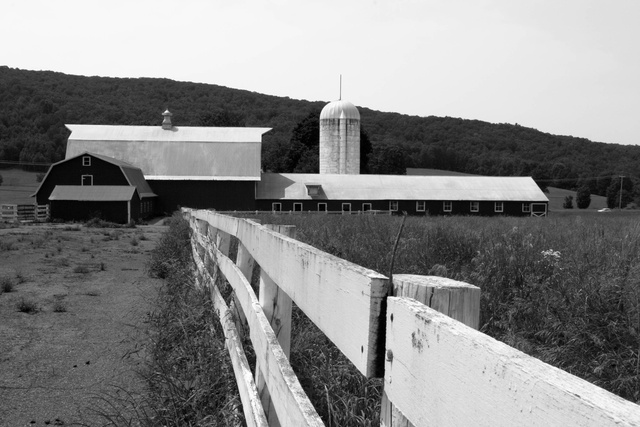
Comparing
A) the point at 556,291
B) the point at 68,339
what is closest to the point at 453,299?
the point at 556,291

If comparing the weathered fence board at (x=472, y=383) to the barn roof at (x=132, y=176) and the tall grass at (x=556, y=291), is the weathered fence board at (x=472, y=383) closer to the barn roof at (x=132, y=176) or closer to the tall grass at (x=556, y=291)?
the tall grass at (x=556, y=291)

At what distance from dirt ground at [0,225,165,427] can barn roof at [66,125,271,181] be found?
3355 cm

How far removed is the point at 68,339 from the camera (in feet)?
19.9

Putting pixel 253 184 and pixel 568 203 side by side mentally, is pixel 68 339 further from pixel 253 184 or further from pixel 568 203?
pixel 568 203

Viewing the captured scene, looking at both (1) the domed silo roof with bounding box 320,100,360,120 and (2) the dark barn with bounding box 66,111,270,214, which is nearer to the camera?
(2) the dark barn with bounding box 66,111,270,214

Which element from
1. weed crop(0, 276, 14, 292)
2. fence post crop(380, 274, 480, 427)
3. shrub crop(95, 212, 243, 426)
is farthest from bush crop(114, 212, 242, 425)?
weed crop(0, 276, 14, 292)

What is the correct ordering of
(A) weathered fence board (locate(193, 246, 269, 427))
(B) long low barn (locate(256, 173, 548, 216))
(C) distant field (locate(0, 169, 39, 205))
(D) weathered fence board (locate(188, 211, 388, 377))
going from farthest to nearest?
(C) distant field (locate(0, 169, 39, 205)), (B) long low barn (locate(256, 173, 548, 216)), (A) weathered fence board (locate(193, 246, 269, 427)), (D) weathered fence board (locate(188, 211, 388, 377))

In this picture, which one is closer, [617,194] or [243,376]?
[243,376]

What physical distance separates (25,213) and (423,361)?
131 ft

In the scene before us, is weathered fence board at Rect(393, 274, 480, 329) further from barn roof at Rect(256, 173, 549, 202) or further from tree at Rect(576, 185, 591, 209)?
tree at Rect(576, 185, 591, 209)

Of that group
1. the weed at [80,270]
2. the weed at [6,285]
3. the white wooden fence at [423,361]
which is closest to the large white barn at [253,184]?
the weed at [80,270]

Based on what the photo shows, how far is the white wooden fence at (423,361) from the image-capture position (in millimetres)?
849

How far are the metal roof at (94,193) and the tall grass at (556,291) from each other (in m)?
31.8

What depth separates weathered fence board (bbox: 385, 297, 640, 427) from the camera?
79 cm
